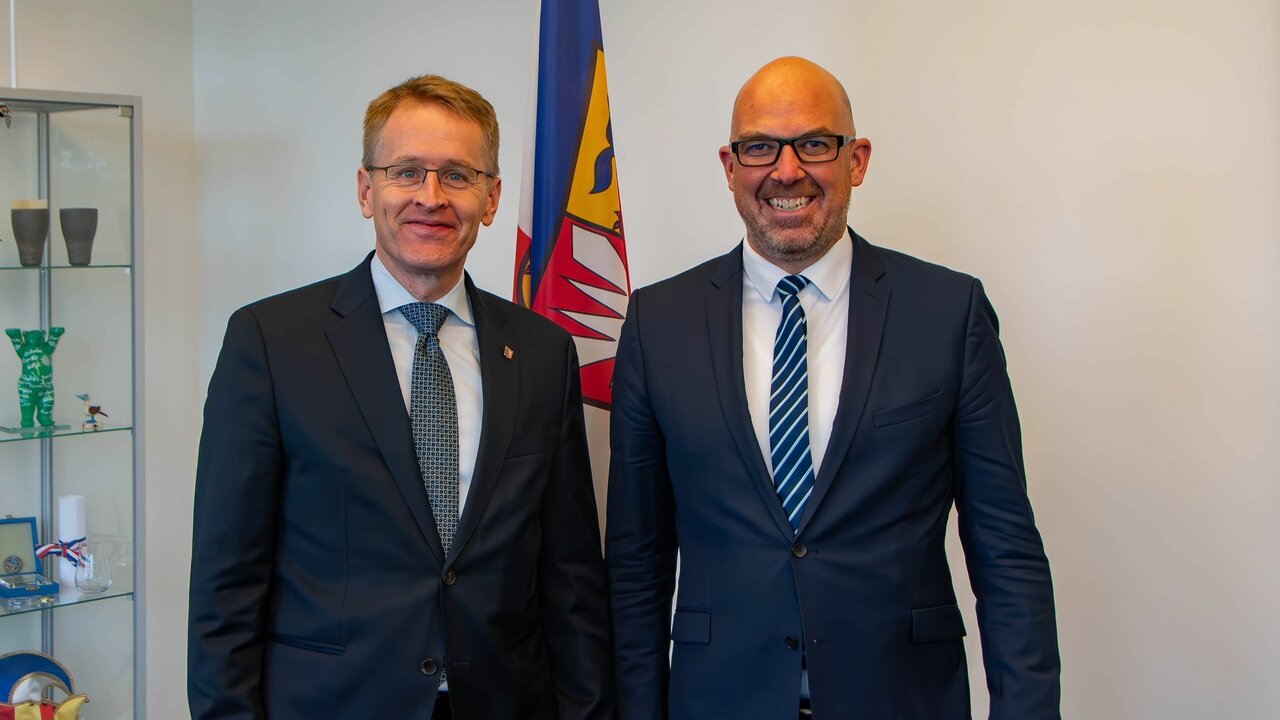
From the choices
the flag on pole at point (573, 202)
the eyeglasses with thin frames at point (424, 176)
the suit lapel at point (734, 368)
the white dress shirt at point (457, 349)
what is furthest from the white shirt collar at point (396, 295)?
the flag on pole at point (573, 202)

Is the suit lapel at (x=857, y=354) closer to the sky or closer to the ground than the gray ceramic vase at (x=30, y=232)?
closer to the ground

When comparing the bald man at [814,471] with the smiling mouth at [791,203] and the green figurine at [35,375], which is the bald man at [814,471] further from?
the green figurine at [35,375]

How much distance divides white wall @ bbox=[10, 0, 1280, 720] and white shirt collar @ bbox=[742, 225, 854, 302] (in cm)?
89

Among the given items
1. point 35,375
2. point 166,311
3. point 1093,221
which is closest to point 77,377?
point 35,375

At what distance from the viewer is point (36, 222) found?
3.09m

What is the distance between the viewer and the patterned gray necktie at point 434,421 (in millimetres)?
1865

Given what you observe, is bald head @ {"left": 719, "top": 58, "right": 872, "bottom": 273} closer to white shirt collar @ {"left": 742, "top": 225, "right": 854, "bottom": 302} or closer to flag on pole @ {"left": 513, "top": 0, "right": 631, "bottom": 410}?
white shirt collar @ {"left": 742, "top": 225, "right": 854, "bottom": 302}

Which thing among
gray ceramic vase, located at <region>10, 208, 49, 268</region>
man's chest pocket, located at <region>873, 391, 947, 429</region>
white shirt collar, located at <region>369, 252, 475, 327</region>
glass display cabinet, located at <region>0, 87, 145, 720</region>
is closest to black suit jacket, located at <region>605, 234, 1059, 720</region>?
man's chest pocket, located at <region>873, 391, 947, 429</region>

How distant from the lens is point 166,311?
3.82 meters

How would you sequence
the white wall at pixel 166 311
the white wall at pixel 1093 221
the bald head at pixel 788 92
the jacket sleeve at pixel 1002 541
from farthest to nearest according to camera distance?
the white wall at pixel 166 311 < the white wall at pixel 1093 221 < the bald head at pixel 788 92 < the jacket sleeve at pixel 1002 541

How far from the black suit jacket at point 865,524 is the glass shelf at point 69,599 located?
1.91 m

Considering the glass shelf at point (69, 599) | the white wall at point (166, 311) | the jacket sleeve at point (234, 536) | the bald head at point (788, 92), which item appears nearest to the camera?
the jacket sleeve at point (234, 536)

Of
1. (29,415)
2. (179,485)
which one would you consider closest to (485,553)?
(29,415)

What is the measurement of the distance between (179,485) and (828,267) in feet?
8.95
